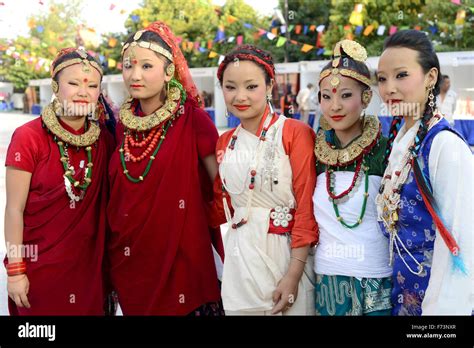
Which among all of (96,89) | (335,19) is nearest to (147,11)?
(335,19)

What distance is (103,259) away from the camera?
307cm

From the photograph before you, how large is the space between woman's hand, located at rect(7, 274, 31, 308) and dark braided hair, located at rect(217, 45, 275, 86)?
1.43m

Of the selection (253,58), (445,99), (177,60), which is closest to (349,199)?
(253,58)

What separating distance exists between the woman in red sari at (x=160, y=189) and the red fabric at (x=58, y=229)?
0.32ft

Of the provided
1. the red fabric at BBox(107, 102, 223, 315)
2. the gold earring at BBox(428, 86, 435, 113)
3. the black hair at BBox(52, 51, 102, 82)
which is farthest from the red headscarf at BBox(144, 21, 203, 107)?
the gold earring at BBox(428, 86, 435, 113)

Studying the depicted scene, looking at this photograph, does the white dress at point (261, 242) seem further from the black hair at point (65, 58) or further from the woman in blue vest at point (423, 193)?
the black hair at point (65, 58)

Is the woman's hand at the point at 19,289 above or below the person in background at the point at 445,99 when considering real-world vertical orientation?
below

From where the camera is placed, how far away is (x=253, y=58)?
262 centimetres

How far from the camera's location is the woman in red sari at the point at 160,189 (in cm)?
283

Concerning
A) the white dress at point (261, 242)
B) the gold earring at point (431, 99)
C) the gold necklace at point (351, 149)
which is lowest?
the white dress at point (261, 242)

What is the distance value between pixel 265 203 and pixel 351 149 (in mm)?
478

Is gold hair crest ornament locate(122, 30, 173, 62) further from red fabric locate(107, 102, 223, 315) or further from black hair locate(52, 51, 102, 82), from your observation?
red fabric locate(107, 102, 223, 315)

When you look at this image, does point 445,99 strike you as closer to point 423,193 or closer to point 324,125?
point 324,125

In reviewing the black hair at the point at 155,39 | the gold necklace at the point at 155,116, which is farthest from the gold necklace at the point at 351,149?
the black hair at the point at 155,39
